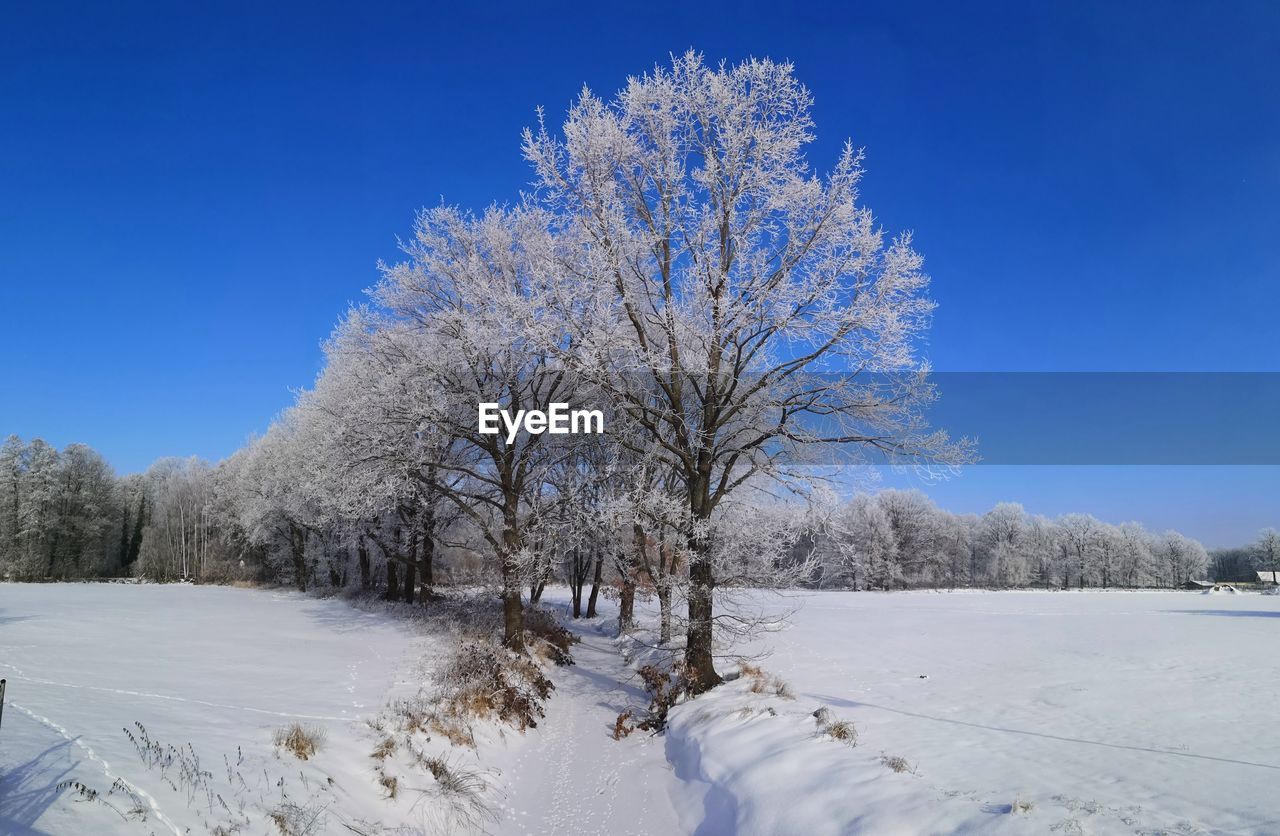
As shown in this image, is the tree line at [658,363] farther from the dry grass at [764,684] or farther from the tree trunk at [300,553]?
the tree trunk at [300,553]

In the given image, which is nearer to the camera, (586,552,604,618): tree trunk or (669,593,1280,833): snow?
(669,593,1280,833): snow

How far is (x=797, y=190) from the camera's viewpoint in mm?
11484

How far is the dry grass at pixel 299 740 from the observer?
7.27 m

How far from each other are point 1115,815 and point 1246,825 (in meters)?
1.05

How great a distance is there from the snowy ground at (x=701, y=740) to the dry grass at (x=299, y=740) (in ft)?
0.59

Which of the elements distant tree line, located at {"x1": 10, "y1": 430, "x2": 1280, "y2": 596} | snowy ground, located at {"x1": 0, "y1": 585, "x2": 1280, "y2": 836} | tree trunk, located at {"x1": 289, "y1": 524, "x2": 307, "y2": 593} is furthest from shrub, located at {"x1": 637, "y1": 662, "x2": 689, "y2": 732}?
tree trunk, located at {"x1": 289, "y1": 524, "x2": 307, "y2": 593}

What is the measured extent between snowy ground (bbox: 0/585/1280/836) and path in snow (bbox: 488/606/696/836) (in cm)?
5

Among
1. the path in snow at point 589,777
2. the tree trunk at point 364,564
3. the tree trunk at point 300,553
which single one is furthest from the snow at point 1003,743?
the tree trunk at point 300,553

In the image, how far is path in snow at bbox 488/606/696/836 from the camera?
7.99 m

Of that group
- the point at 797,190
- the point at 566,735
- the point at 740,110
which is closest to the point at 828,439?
the point at 797,190

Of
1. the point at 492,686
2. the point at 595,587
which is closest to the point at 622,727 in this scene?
the point at 492,686

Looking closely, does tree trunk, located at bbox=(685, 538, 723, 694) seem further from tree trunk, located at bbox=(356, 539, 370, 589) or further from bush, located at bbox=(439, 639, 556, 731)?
tree trunk, located at bbox=(356, 539, 370, 589)

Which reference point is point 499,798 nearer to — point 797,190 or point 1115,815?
point 1115,815

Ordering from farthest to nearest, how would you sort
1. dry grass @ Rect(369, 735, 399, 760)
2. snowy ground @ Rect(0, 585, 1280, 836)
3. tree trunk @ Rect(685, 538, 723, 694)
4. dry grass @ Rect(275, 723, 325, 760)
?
tree trunk @ Rect(685, 538, 723, 694) < dry grass @ Rect(369, 735, 399, 760) < dry grass @ Rect(275, 723, 325, 760) < snowy ground @ Rect(0, 585, 1280, 836)
